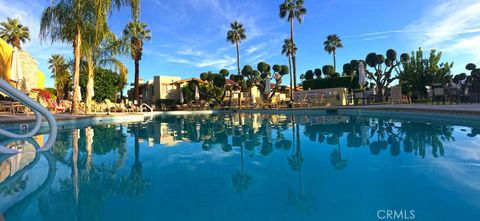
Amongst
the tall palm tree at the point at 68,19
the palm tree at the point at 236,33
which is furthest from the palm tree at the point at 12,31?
the palm tree at the point at 236,33

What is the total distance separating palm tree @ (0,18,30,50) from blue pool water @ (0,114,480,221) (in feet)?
115

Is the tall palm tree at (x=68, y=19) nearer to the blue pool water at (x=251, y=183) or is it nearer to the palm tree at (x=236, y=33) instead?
the blue pool water at (x=251, y=183)

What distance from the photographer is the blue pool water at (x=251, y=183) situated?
2.52 meters

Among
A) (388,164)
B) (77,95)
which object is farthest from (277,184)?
(77,95)

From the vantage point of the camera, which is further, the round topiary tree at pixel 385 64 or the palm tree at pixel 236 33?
the palm tree at pixel 236 33

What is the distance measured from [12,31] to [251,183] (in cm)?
4001

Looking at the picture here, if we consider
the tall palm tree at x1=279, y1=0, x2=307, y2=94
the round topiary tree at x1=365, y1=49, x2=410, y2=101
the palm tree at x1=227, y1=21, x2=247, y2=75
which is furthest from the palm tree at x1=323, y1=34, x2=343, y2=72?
the palm tree at x1=227, y1=21, x2=247, y2=75

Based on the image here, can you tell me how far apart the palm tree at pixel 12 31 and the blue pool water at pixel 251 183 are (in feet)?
115

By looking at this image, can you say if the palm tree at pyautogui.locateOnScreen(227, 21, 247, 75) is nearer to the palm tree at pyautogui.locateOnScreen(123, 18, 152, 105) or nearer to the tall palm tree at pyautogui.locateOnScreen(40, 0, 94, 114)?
the palm tree at pyautogui.locateOnScreen(123, 18, 152, 105)

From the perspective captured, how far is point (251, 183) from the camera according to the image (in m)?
3.41

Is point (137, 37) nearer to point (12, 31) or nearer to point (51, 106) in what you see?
point (51, 106)

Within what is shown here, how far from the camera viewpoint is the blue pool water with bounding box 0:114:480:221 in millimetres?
2523

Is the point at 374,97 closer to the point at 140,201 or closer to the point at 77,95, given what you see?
the point at 77,95

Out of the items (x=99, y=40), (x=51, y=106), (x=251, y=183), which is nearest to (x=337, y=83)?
(x=99, y=40)
